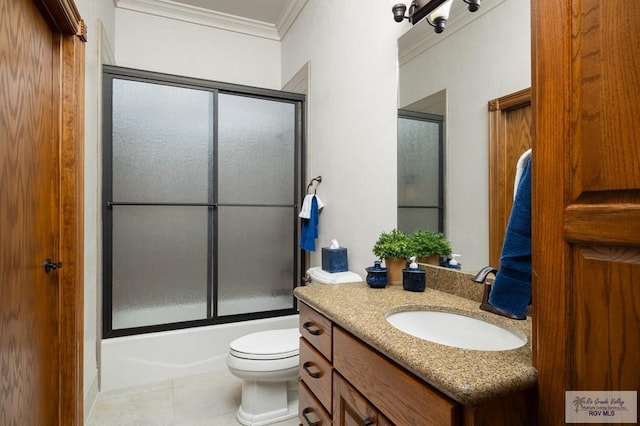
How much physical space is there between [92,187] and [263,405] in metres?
1.62

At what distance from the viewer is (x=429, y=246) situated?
58.7 inches

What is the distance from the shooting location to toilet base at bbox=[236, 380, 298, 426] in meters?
1.88

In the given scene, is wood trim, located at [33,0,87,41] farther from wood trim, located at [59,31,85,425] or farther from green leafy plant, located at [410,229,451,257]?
green leafy plant, located at [410,229,451,257]

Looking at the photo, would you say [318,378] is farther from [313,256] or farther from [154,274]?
[154,274]

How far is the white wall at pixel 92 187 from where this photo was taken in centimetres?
185

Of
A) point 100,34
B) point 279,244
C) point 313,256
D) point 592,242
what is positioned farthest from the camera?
point 279,244

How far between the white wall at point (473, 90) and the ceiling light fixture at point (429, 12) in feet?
0.22

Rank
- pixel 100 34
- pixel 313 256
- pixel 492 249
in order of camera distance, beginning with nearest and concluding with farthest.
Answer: pixel 492 249, pixel 100 34, pixel 313 256

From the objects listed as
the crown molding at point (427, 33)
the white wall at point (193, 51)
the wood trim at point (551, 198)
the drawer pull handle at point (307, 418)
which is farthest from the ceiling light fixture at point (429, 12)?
the white wall at point (193, 51)

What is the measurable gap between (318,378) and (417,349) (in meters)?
0.59

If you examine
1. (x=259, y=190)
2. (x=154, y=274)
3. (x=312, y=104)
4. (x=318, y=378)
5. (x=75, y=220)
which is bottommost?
(x=318, y=378)

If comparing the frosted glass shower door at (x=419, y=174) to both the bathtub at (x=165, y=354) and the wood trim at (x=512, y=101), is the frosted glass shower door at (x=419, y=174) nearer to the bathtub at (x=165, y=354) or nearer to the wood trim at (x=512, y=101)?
the wood trim at (x=512, y=101)

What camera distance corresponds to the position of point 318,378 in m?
1.25

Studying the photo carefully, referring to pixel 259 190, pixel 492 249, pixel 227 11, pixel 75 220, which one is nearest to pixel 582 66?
pixel 492 249
